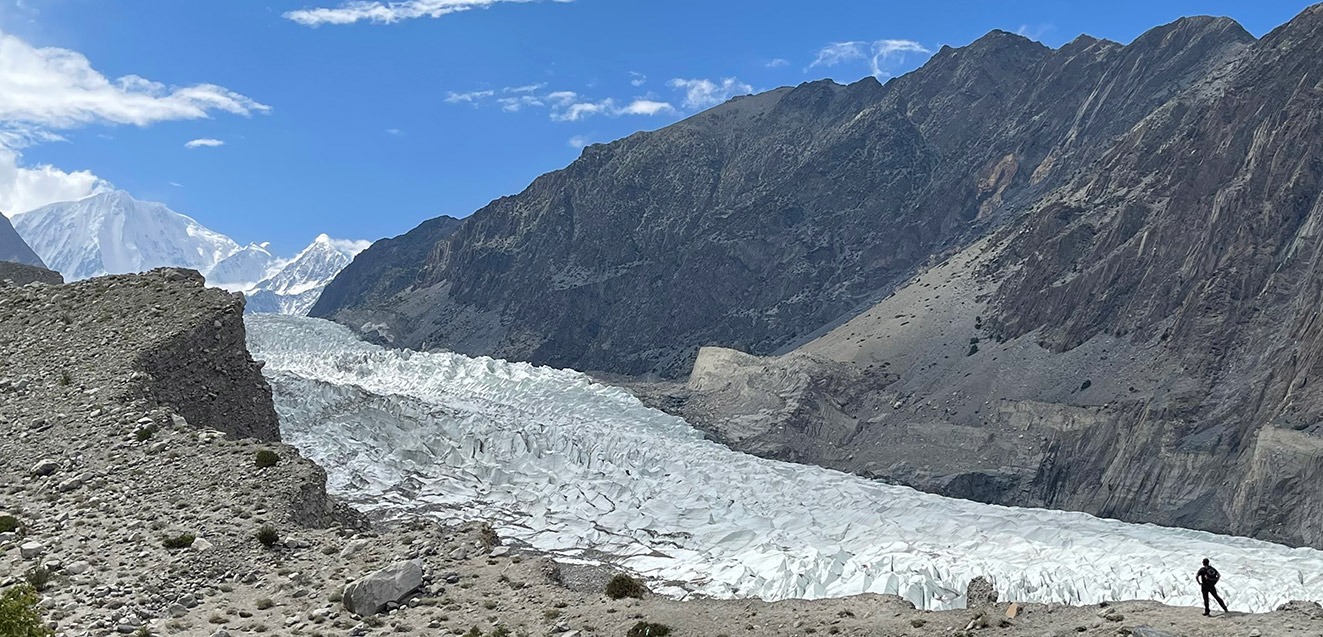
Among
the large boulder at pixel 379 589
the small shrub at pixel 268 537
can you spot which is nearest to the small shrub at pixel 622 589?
the large boulder at pixel 379 589

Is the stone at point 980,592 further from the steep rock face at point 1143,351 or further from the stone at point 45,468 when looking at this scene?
the steep rock face at point 1143,351

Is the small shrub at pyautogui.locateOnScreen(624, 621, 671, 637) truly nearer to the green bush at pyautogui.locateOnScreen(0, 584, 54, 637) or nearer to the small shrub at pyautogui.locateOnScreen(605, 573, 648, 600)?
the small shrub at pyautogui.locateOnScreen(605, 573, 648, 600)

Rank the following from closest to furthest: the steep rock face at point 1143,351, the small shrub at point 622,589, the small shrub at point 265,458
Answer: the small shrub at point 622,589 < the small shrub at point 265,458 < the steep rock face at point 1143,351

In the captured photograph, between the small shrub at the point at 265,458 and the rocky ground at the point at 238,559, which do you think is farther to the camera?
the small shrub at the point at 265,458

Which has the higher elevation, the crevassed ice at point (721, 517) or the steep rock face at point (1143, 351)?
the steep rock face at point (1143, 351)

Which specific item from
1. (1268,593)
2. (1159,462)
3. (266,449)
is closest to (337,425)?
(266,449)

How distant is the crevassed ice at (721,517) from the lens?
242 feet

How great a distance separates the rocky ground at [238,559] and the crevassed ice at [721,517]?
136 ft

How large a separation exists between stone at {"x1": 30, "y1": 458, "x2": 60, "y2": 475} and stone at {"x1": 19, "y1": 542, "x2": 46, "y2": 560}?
597 cm

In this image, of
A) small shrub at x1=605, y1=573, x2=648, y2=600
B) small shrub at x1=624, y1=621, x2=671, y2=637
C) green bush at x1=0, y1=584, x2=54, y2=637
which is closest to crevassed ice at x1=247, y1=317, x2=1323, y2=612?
small shrub at x1=605, y1=573, x2=648, y2=600

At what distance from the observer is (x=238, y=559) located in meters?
27.8

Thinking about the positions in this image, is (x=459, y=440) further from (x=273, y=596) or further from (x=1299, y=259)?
(x=1299, y=259)

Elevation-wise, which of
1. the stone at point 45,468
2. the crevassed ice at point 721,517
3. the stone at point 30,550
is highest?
the stone at point 45,468

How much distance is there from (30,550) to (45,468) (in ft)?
21.1
